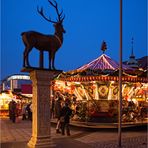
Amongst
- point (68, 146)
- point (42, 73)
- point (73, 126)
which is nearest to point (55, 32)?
point (42, 73)

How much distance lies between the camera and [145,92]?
985 inches

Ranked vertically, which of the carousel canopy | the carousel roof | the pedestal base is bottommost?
the pedestal base

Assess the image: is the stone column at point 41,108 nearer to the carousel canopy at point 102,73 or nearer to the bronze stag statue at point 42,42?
the bronze stag statue at point 42,42

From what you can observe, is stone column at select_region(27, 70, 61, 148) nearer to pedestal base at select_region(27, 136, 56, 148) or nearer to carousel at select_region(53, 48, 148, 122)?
pedestal base at select_region(27, 136, 56, 148)

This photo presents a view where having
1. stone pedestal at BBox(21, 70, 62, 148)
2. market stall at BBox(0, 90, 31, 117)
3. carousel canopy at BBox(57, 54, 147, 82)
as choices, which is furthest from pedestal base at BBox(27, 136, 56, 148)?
market stall at BBox(0, 90, 31, 117)

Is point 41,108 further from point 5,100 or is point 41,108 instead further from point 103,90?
point 5,100

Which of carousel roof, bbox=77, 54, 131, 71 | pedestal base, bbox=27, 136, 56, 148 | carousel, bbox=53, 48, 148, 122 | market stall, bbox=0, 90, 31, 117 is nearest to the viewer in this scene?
pedestal base, bbox=27, 136, 56, 148

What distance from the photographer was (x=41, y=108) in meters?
10.2

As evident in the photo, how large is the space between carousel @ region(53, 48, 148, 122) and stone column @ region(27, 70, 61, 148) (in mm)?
9211

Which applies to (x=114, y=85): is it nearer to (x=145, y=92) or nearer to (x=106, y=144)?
(x=145, y=92)

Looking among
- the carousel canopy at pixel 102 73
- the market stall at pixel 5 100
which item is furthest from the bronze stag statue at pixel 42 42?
the market stall at pixel 5 100

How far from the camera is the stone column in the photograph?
10.1 m

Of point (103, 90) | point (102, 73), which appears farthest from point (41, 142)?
point (103, 90)

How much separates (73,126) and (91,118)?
57.7 inches
